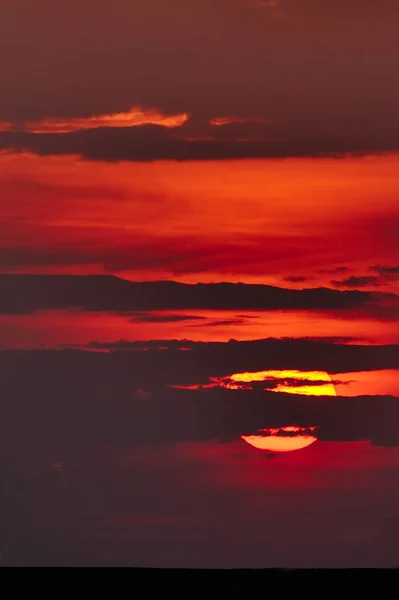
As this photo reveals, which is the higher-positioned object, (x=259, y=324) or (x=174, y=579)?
(x=259, y=324)

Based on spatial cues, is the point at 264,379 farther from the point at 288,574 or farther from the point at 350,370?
the point at 288,574

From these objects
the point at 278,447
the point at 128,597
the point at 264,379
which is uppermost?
the point at 264,379

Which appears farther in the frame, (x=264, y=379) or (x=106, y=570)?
(x=264, y=379)

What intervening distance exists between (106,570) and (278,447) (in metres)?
1.32

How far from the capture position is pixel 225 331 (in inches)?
175

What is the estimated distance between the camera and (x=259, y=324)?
4.45m

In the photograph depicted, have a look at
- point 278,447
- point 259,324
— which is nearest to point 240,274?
point 259,324

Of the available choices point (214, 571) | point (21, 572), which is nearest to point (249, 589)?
point (214, 571)

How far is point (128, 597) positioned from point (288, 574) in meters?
0.61

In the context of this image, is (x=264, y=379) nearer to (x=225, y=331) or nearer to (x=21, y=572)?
(x=225, y=331)

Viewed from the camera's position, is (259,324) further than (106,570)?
Yes

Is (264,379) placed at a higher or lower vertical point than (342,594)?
higher

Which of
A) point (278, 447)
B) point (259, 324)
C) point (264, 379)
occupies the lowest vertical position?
point (278, 447)

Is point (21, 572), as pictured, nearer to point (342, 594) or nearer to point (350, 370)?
point (342, 594)
